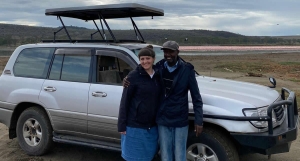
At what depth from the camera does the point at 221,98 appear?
4426mm

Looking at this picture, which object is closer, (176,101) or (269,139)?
(176,101)

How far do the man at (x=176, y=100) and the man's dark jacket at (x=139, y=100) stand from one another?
0.10 metres

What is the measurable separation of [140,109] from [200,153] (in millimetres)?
1077

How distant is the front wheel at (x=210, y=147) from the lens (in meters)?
4.36

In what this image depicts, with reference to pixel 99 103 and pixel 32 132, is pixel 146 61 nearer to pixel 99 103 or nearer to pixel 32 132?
pixel 99 103

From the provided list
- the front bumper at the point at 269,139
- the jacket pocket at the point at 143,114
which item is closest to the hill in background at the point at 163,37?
the front bumper at the point at 269,139

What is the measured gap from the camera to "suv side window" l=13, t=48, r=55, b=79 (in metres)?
5.88

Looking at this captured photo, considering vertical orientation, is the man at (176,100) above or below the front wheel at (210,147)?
above

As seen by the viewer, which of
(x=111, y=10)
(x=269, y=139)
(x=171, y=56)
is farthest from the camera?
(x=111, y=10)

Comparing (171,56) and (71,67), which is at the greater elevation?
(171,56)

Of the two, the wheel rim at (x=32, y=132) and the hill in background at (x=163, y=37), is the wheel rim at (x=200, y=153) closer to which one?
the wheel rim at (x=32, y=132)

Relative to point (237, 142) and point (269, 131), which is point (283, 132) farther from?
point (237, 142)

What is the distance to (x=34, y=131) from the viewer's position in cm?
595

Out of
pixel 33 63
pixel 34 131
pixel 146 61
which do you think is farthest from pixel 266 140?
pixel 33 63
